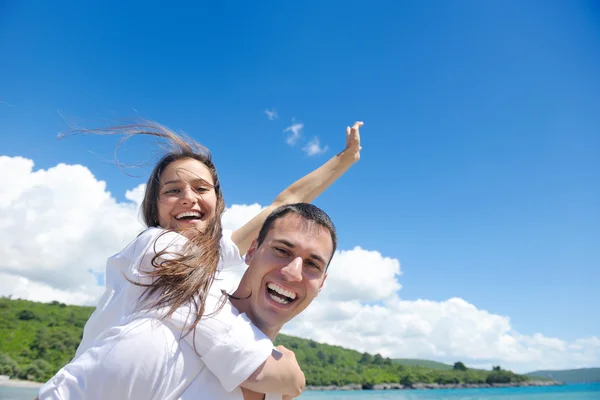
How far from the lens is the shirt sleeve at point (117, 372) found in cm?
162

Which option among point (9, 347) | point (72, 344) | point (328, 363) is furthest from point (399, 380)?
point (9, 347)

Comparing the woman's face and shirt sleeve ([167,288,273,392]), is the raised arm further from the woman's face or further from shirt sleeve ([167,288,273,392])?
shirt sleeve ([167,288,273,392])

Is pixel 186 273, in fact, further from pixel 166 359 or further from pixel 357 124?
pixel 357 124

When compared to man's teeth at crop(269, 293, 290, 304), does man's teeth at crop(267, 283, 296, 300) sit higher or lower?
higher

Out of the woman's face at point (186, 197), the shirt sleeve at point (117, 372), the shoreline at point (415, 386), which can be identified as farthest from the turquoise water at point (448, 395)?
the shirt sleeve at point (117, 372)

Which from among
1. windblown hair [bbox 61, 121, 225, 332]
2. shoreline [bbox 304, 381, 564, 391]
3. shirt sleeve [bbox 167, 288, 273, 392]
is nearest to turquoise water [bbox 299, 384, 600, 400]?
shoreline [bbox 304, 381, 564, 391]

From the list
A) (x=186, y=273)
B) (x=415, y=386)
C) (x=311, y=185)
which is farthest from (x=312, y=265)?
(x=415, y=386)

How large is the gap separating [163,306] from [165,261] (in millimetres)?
292

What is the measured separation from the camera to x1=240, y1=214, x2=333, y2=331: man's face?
2.21 metres

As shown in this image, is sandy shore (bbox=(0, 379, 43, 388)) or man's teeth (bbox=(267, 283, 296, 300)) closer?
man's teeth (bbox=(267, 283, 296, 300))

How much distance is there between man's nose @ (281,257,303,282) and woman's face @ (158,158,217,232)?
87 centimetres

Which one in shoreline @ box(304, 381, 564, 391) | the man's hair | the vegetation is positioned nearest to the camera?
the man's hair

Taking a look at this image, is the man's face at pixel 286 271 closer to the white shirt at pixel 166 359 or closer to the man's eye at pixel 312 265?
the man's eye at pixel 312 265

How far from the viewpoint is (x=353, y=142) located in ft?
13.0
